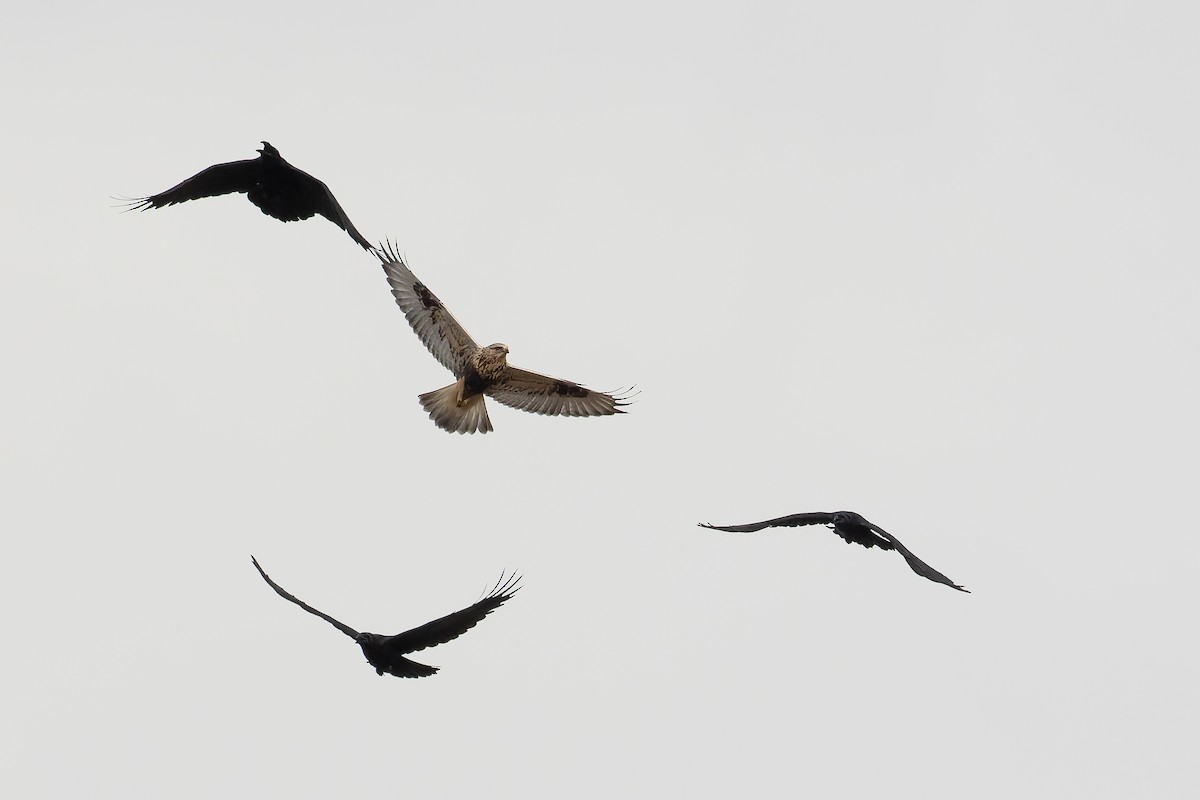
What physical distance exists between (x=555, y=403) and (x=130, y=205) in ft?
22.1

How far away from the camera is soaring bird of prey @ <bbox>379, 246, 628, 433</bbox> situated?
2072cm

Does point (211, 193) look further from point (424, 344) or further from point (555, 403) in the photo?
point (555, 403)

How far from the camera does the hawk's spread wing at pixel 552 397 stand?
21359 mm

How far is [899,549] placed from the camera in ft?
57.1

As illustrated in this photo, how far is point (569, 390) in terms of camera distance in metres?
21.5

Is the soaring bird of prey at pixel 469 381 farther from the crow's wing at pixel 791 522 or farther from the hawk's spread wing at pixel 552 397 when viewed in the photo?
the crow's wing at pixel 791 522

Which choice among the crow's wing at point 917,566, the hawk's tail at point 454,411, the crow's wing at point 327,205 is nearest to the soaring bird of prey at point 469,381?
the hawk's tail at point 454,411

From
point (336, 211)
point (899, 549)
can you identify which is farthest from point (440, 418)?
point (899, 549)

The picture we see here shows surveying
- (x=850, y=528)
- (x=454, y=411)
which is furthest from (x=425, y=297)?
(x=850, y=528)

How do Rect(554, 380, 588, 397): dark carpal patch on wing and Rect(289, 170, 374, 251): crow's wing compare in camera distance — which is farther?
Rect(554, 380, 588, 397): dark carpal patch on wing

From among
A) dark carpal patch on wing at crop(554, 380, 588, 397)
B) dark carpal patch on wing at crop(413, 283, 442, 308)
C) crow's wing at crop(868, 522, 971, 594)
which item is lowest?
crow's wing at crop(868, 522, 971, 594)

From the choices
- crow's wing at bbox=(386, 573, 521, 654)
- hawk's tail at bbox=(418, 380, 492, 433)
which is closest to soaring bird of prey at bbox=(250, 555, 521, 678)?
crow's wing at bbox=(386, 573, 521, 654)

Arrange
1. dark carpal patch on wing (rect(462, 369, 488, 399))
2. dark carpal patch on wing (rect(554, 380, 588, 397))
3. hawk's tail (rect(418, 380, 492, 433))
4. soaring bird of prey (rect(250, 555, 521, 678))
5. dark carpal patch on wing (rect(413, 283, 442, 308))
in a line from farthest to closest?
dark carpal patch on wing (rect(554, 380, 588, 397)), hawk's tail (rect(418, 380, 492, 433)), dark carpal patch on wing (rect(462, 369, 488, 399)), dark carpal patch on wing (rect(413, 283, 442, 308)), soaring bird of prey (rect(250, 555, 521, 678))

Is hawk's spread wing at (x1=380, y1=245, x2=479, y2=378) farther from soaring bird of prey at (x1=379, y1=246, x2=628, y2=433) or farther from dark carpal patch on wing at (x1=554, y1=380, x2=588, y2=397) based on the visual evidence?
dark carpal patch on wing at (x1=554, y1=380, x2=588, y2=397)
